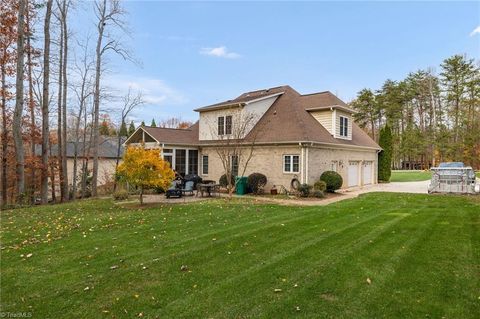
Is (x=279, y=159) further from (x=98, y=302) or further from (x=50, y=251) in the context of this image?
(x=98, y=302)

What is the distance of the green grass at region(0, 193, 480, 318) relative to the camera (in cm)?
388

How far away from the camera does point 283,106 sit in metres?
20.1

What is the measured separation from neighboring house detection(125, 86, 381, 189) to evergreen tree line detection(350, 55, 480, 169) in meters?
15.8

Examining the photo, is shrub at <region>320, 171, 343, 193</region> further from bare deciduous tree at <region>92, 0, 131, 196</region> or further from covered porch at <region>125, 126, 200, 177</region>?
bare deciduous tree at <region>92, 0, 131, 196</region>

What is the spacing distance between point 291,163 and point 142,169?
817 cm

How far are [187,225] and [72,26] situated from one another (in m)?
17.9

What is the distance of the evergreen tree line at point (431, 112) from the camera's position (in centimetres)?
3297

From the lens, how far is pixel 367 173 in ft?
77.3

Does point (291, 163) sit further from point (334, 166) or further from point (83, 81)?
point (83, 81)

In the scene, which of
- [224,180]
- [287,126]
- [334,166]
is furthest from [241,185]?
[334,166]

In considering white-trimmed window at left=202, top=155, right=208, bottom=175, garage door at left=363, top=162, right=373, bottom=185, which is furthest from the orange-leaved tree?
garage door at left=363, top=162, right=373, bottom=185

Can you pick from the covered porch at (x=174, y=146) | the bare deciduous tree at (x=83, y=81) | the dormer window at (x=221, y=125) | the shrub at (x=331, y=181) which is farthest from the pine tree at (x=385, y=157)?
the bare deciduous tree at (x=83, y=81)

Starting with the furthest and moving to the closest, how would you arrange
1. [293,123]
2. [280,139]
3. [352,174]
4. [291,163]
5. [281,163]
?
1. [352,174]
2. [293,123]
3. [281,163]
4. [280,139]
5. [291,163]

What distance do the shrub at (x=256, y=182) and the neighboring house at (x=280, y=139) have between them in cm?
59
